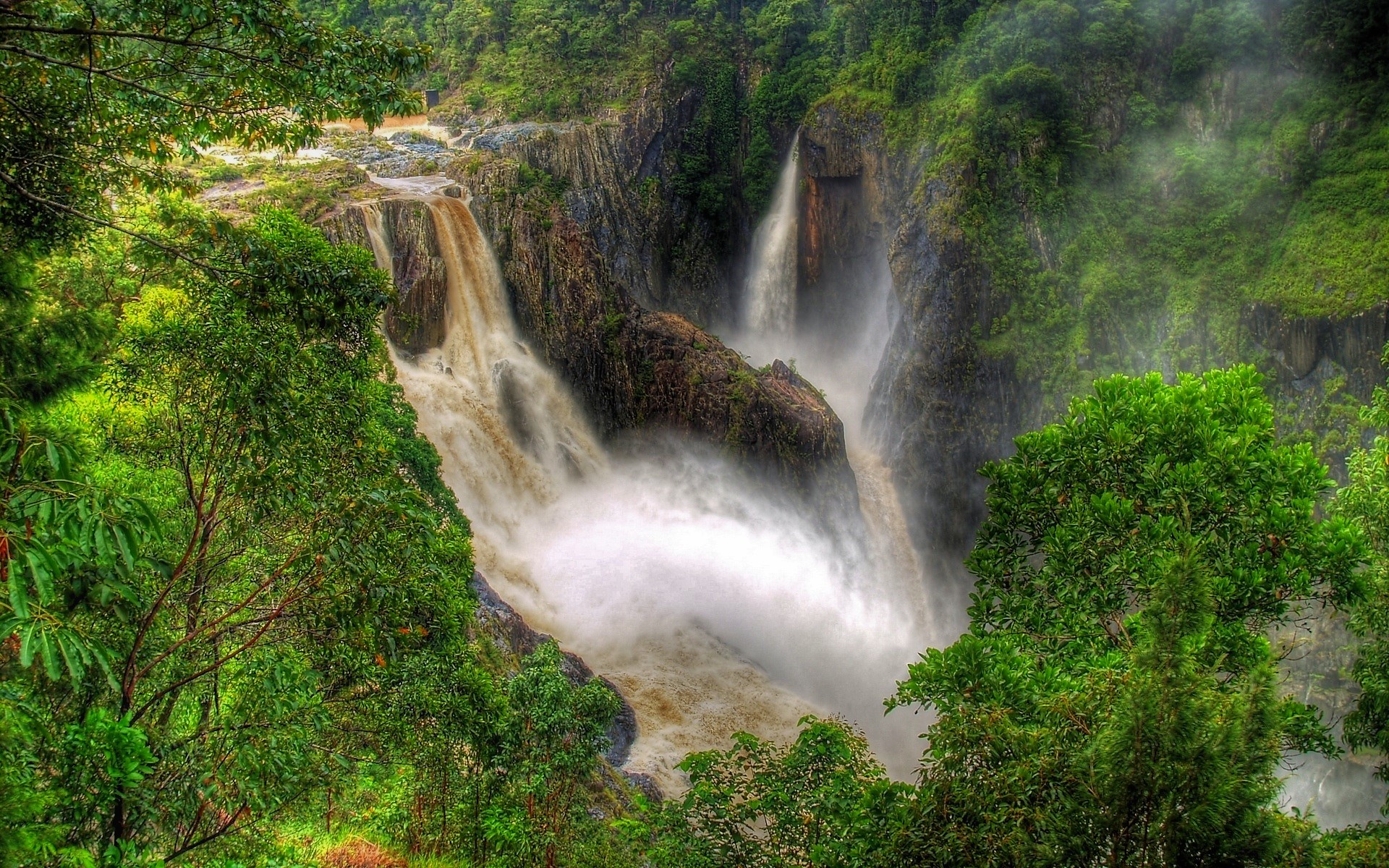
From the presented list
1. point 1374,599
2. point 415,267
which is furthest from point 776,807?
point 415,267

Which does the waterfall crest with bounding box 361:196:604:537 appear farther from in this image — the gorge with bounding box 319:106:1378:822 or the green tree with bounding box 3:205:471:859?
the green tree with bounding box 3:205:471:859

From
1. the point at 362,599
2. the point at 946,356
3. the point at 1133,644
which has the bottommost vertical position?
the point at 362,599

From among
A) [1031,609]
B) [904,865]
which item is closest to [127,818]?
[904,865]

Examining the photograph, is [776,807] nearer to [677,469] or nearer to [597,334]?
[677,469]

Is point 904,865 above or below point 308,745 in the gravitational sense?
above

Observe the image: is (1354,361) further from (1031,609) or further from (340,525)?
(340,525)

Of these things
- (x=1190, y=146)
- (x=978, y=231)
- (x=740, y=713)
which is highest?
(x=1190, y=146)

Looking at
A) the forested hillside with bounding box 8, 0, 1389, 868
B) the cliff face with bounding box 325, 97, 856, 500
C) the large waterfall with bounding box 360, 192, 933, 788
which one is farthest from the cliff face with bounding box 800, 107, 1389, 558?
the forested hillside with bounding box 8, 0, 1389, 868
